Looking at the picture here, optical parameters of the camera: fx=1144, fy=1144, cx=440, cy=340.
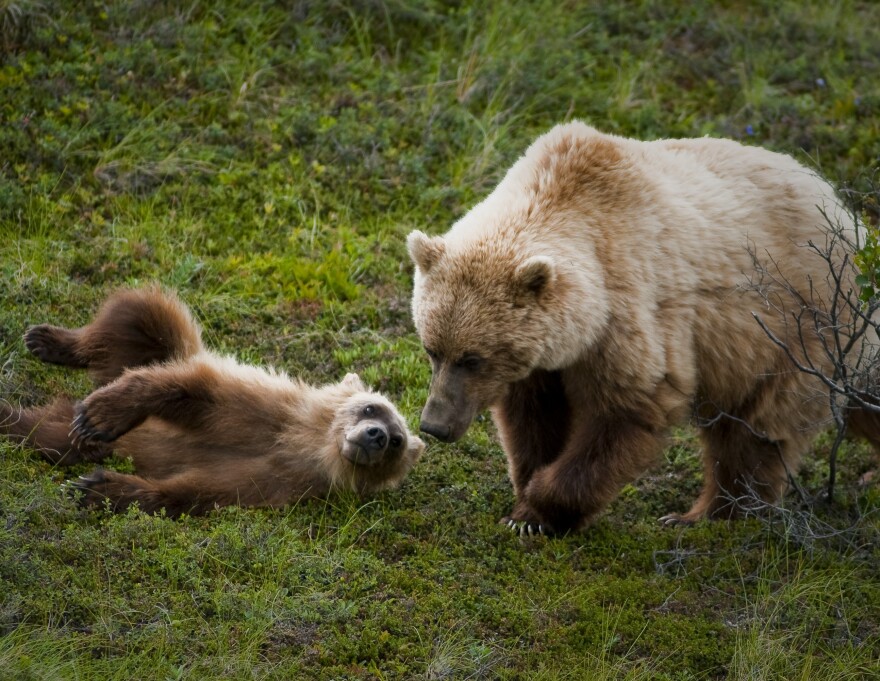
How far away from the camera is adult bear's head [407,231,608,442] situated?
19.0ft

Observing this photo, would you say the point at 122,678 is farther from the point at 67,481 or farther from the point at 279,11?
the point at 279,11

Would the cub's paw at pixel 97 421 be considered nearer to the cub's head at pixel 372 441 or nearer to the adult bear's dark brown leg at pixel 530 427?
the cub's head at pixel 372 441

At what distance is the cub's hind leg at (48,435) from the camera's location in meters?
6.26

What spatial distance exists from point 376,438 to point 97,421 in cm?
151

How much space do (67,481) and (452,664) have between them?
2.31 m

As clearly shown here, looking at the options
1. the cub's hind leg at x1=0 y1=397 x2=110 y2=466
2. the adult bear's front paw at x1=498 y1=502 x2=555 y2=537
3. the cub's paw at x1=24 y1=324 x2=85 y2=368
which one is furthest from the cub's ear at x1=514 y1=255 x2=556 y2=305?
the cub's paw at x1=24 y1=324 x2=85 y2=368

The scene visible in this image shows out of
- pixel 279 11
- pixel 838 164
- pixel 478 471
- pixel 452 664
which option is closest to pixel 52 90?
pixel 279 11

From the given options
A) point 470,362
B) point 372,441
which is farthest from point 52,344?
point 470,362

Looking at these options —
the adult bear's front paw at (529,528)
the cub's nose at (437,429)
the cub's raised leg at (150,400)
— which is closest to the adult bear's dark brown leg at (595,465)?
the adult bear's front paw at (529,528)

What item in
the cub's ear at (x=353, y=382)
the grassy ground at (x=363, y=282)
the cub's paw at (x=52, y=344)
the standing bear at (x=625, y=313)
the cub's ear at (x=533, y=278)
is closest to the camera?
the grassy ground at (x=363, y=282)

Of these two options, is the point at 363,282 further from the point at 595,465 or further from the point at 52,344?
the point at 595,465

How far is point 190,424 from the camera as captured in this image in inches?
257

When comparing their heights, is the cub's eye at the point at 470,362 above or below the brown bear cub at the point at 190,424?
above

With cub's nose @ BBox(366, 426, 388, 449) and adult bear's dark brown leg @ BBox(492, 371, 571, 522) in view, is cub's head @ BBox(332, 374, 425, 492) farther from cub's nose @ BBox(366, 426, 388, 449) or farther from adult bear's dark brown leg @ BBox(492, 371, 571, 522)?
adult bear's dark brown leg @ BBox(492, 371, 571, 522)
